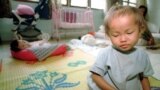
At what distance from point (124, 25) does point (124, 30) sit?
0.02 metres

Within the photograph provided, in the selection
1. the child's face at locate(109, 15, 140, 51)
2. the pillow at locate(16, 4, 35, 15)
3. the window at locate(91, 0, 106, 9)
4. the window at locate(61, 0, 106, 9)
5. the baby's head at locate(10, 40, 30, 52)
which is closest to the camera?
A: the child's face at locate(109, 15, 140, 51)

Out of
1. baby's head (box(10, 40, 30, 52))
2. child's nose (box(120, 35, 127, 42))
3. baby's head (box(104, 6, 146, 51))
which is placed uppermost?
baby's head (box(104, 6, 146, 51))

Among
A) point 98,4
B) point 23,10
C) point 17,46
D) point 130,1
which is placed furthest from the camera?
point 130,1

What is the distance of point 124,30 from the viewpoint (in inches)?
24.3

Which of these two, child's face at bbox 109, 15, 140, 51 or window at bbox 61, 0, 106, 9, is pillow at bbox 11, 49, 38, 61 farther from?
window at bbox 61, 0, 106, 9

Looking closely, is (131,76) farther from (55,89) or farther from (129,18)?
(55,89)

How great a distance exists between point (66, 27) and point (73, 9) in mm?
446

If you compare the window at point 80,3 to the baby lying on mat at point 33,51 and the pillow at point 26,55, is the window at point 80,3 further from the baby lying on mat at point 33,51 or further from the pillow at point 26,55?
the pillow at point 26,55

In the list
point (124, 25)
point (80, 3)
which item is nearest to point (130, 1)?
point (80, 3)

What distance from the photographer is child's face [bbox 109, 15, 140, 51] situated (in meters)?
0.62

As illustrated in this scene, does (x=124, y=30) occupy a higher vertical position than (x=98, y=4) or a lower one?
lower

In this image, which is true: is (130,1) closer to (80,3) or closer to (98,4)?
(98,4)

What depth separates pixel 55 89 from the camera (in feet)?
3.26

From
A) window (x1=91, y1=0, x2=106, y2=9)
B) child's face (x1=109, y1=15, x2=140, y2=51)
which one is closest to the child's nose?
child's face (x1=109, y1=15, x2=140, y2=51)
